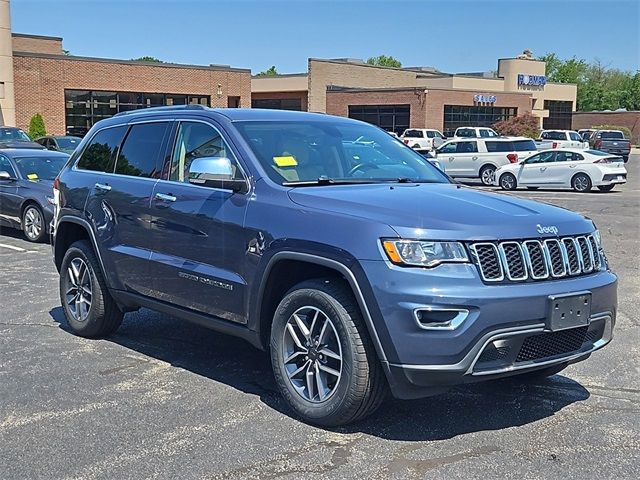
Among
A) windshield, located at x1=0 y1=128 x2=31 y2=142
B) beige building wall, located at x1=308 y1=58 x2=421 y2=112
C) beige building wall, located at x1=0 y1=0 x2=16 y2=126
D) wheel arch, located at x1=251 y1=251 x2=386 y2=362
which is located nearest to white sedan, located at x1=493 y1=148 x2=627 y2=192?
windshield, located at x1=0 y1=128 x2=31 y2=142

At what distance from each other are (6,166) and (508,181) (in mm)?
17497

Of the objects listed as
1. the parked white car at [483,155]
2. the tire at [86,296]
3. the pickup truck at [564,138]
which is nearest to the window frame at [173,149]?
the tire at [86,296]

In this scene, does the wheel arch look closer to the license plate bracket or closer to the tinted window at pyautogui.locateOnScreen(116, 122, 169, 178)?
the license plate bracket

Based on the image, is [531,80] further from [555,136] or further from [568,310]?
[568,310]

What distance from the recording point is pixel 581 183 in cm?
2517

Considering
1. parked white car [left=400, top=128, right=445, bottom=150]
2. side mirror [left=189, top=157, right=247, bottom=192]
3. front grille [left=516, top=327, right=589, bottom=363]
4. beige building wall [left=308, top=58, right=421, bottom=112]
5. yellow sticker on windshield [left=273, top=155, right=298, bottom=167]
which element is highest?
beige building wall [left=308, top=58, right=421, bottom=112]

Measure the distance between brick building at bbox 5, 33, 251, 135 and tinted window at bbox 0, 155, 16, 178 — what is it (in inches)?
1038

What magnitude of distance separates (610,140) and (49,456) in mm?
44471

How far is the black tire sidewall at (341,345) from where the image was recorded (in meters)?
4.51

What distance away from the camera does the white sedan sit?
24719 millimetres

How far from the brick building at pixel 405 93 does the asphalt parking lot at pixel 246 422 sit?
49.9 m

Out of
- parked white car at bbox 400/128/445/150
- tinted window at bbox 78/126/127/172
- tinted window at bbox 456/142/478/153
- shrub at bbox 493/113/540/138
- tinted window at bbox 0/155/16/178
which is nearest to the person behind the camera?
tinted window at bbox 78/126/127/172

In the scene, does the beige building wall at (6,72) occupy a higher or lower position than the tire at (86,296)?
higher

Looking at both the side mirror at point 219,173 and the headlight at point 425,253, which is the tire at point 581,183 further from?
the headlight at point 425,253
